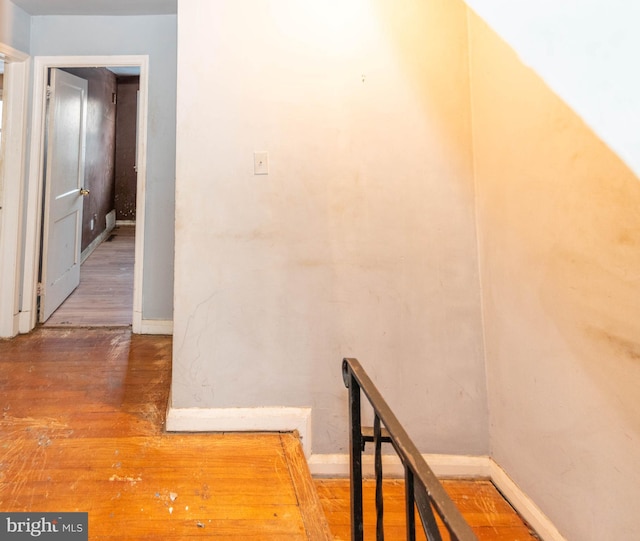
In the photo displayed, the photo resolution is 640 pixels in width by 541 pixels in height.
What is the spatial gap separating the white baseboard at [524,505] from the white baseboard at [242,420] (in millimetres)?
853

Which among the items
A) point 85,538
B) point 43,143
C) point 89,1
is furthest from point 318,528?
point 89,1

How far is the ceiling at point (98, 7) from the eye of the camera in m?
2.58

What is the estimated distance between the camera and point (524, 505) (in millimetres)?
1536

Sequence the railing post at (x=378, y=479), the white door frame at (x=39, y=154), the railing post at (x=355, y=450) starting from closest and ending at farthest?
the railing post at (x=378, y=479)
the railing post at (x=355, y=450)
the white door frame at (x=39, y=154)

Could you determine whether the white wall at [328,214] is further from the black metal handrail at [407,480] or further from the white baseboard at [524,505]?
the black metal handrail at [407,480]

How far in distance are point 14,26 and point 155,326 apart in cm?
222

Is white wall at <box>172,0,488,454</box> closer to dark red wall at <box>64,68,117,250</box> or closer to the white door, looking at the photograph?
the white door

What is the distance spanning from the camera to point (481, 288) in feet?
5.84

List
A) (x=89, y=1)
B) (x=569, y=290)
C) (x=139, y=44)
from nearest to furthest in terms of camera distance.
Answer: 1. (x=569, y=290)
2. (x=89, y=1)
3. (x=139, y=44)

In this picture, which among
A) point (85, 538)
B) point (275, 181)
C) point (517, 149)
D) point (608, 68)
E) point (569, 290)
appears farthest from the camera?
point (275, 181)

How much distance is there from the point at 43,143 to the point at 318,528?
3098 mm

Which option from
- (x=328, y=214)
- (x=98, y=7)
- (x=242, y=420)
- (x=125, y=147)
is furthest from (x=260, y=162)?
(x=125, y=147)

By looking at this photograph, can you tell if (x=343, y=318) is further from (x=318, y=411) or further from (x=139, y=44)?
(x=139, y=44)

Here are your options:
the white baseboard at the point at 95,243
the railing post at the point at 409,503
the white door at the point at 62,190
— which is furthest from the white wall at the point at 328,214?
the white baseboard at the point at 95,243
